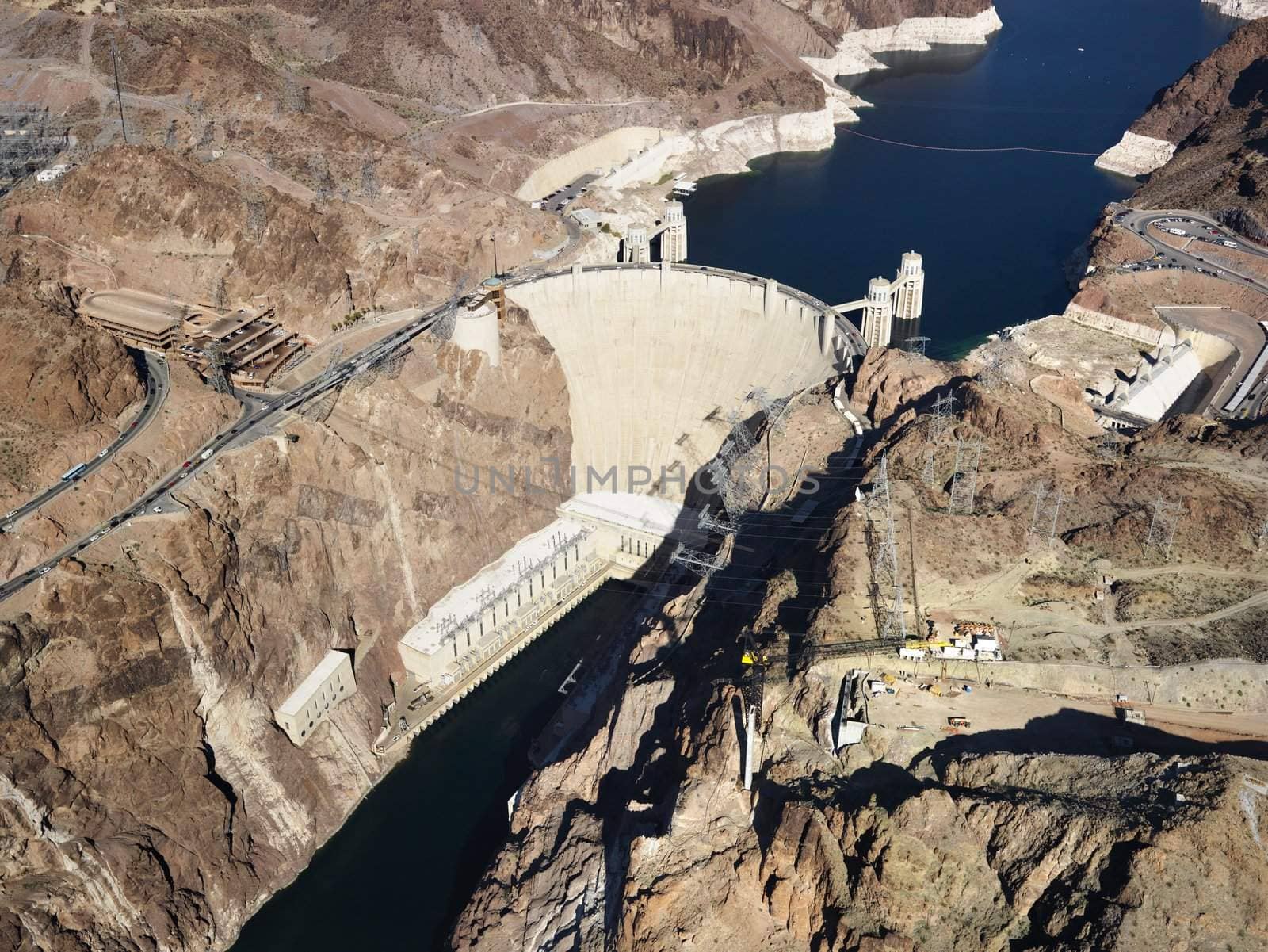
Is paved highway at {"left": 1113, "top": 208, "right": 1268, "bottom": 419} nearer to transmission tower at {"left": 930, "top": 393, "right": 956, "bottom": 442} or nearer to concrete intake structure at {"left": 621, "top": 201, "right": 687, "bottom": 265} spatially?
concrete intake structure at {"left": 621, "top": 201, "right": 687, "bottom": 265}

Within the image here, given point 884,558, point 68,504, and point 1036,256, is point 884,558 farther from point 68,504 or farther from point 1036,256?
point 1036,256

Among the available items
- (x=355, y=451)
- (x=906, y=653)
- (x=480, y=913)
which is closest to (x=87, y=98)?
(x=355, y=451)

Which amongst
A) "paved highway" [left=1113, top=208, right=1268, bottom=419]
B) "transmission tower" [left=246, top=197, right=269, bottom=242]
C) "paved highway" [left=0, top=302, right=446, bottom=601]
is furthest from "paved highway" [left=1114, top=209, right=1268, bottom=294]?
"transmission tower" [left=246, top=197, right=269, bottom=242]

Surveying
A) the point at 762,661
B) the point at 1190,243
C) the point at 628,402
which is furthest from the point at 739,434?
the point at 1190,243

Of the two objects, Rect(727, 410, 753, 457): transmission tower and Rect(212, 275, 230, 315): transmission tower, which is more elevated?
Rect(212, 275, 230, 315): transmission tower

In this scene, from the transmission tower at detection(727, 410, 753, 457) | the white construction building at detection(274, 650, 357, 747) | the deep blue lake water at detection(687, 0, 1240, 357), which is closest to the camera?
the white construction building at detection(274, 650, 357, 747)

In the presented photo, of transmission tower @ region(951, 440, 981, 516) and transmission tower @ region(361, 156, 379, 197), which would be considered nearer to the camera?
transmission tower @ region(951, 440, 981, 516)
